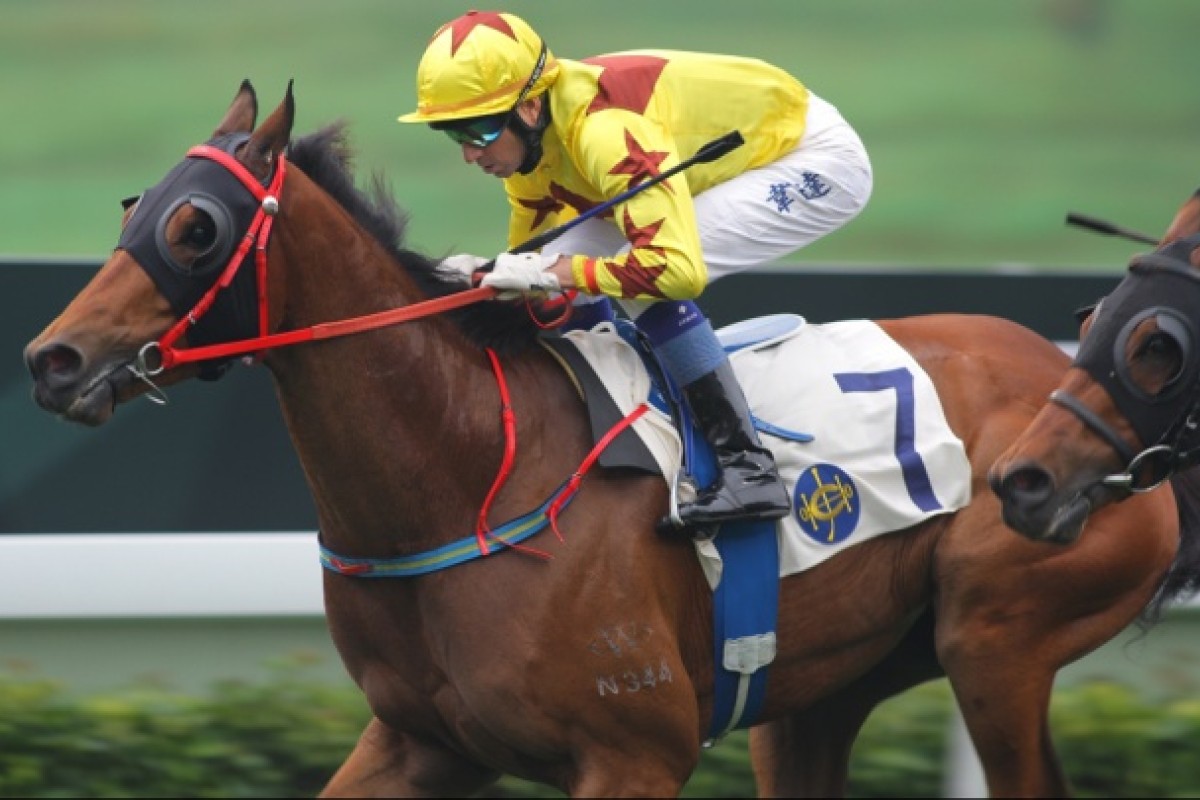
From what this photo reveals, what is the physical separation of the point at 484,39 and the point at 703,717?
1.44 m

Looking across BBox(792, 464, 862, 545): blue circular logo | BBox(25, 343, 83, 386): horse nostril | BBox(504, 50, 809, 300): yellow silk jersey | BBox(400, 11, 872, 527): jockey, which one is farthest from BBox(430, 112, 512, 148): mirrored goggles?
BBox(792, 464, 862, 545): blue circular logo

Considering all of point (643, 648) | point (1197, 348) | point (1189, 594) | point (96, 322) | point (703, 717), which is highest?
point (96, 322)

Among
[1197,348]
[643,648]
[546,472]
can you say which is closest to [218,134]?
[546,472]

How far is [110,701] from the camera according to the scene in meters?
5.40

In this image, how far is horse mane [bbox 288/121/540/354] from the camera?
165 inches

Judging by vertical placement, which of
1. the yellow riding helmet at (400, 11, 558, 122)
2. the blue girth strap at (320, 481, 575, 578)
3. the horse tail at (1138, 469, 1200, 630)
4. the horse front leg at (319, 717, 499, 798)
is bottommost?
the horse tail at (1138, 469, 1200, 630)

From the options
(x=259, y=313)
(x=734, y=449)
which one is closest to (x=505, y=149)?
(x=259, y=313)

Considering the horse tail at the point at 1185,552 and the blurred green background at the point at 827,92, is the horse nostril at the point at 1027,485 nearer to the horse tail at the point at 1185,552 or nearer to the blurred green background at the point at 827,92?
the horse tail at the point at 1185,552

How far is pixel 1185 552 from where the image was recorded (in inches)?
186

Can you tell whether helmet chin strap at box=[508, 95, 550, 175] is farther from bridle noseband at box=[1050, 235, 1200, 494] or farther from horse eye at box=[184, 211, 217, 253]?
bridle noseband at box=[1050, 235, 1200, 494]

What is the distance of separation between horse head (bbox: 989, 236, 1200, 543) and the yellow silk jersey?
0.72 metres

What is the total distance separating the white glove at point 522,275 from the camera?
4137 millimetres

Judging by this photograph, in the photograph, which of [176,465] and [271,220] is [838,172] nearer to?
[271,220]

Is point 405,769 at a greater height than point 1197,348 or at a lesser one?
lesser
